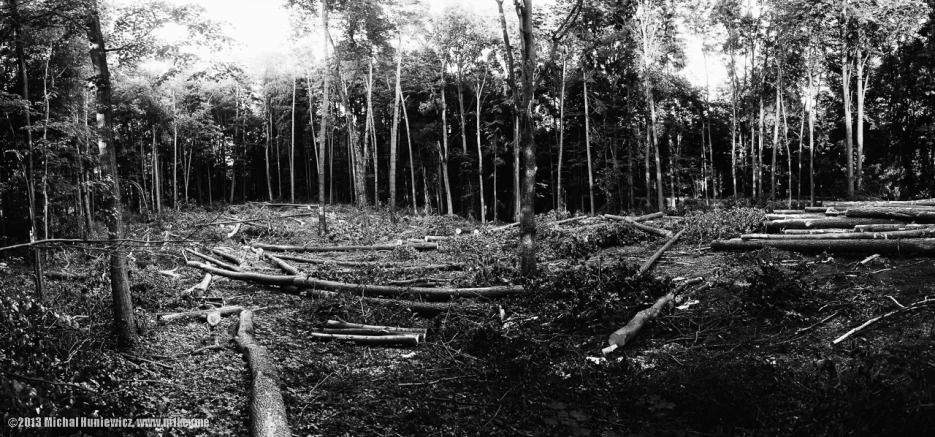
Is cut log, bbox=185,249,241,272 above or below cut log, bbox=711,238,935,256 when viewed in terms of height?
below

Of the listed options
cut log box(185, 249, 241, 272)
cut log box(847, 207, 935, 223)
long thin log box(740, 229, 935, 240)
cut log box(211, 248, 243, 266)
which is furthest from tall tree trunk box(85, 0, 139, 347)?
cut log box(847, 207, 935, 223)

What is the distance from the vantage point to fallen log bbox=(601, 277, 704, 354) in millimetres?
5984

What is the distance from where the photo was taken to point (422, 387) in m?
5.49

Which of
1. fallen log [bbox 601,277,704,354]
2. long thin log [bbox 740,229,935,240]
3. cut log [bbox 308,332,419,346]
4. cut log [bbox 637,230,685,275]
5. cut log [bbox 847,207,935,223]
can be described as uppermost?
cut log [bbox 847,207,935,223]

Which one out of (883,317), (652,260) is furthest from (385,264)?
(883,317)

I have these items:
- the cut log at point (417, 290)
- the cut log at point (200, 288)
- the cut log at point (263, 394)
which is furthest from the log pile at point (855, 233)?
the cut log at point (200, 288)

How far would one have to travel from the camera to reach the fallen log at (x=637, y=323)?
19.6 ft

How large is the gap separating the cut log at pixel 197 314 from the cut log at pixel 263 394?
1.66 meters

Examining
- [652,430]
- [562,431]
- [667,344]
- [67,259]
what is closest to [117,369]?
[562,431]

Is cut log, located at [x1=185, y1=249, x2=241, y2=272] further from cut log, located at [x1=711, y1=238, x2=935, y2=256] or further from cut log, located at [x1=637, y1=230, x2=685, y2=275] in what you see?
cut log, located at [x1=711, y1=238, x2=935, y2=256]

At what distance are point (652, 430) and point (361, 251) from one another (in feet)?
44.1

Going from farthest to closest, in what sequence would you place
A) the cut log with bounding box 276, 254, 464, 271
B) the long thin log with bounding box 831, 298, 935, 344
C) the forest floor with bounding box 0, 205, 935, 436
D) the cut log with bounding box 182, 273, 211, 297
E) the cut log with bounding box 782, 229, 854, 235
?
the cut log with bounding box 276, 254, 464, 271 < the cut log with bounding box 782, 229, 854, 235 < the cut log with bounding box 182, 273, 211, 297 < the long thin log with bounding box 831, 298, 935, 344 < the forest floor with bounding box 0, 205, 935, 436

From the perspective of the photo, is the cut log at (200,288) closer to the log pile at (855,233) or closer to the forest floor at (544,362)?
the forest floor at (544,362)

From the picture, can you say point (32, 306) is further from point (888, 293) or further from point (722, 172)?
point (722, 172)
